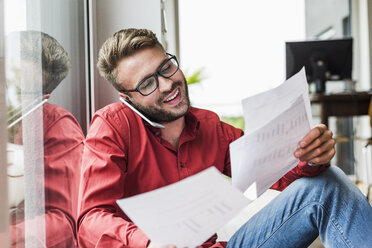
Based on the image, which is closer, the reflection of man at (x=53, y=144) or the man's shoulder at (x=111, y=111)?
the reflection of man at (x=53, y=144)

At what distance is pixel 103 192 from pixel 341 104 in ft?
9.06

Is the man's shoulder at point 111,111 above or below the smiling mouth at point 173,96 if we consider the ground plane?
below

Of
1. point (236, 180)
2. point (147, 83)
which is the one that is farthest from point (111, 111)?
point (236, 180)

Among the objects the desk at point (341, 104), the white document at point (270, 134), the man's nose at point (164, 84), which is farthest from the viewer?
the desk at point (341, 104)

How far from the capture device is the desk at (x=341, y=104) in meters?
3.18

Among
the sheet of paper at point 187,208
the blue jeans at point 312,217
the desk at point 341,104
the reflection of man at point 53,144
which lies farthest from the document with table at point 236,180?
the desk at point 341,104

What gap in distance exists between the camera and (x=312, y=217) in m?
0.98

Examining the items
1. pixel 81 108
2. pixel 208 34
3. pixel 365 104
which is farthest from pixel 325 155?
pixel 208 34

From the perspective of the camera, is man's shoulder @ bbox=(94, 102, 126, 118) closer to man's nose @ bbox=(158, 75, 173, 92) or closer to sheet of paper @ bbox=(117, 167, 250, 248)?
man's nose @ bbox=(158, 75, 173, 92)

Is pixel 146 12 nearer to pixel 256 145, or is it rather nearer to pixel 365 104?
pixel 256 145

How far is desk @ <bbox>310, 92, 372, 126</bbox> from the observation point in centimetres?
318

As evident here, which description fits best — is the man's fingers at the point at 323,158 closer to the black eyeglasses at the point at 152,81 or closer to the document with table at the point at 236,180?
the document with table at the point at 236,180

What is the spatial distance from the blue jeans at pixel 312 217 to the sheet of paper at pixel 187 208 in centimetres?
41

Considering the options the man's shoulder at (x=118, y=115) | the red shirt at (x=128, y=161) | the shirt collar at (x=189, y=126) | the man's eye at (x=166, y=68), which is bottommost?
the red shirt at (x=128, y=161)
